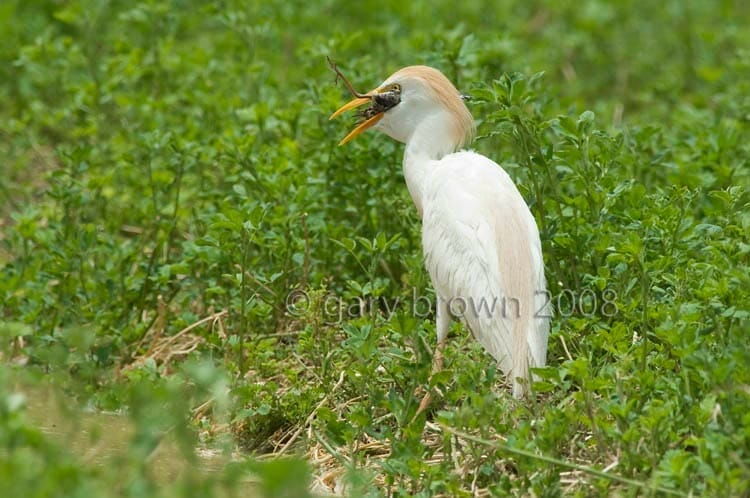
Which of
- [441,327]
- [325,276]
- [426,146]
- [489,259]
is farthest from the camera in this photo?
[325,276]

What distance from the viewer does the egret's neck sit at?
4.97 meters

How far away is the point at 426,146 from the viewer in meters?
5.00

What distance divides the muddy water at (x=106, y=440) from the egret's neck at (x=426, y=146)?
1321 millimetres

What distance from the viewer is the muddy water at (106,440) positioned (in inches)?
164

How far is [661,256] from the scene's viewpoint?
4.71 m

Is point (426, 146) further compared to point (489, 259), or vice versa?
point (426, 146)

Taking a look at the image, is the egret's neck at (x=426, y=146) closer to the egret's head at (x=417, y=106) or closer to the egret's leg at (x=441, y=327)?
the egret's head at (x=417, y=106)

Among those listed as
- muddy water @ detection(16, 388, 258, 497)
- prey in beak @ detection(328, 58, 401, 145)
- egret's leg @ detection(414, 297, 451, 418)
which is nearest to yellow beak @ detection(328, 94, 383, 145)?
prey in beak @ detection(328, 58, 401, 145)

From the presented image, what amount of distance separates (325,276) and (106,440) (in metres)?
1.38

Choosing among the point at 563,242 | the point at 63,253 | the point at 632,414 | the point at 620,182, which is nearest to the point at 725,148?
the point at 620,182

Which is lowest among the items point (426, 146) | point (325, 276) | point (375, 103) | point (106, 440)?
point (106, 440)

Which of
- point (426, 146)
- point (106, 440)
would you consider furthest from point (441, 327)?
point (106, 440)

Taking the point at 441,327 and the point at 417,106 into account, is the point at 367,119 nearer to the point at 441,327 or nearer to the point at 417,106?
the point at 417,106

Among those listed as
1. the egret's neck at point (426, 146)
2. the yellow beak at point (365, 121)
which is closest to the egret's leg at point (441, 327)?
the egret's neck at point (426, 146)
